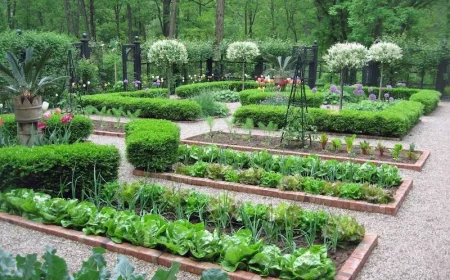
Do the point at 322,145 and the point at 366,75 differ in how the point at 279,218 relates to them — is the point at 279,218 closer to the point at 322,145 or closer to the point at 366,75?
the point at 322,145

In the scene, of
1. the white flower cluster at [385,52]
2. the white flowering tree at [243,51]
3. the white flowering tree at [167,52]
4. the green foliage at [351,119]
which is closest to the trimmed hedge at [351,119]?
the green foliage at [351,119]

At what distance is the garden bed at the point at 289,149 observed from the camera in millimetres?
6891

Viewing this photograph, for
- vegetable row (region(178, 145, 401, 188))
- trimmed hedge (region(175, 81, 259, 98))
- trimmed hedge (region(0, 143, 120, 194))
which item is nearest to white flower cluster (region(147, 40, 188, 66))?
trimmed hedge (region(175, 81, 259, 98))

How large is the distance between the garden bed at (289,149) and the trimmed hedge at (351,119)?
1108 millimetres

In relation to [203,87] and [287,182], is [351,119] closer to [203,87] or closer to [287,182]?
[287,182]

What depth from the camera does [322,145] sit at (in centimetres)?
755

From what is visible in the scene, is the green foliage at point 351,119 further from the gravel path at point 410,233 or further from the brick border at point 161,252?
the brick border at point 161,252

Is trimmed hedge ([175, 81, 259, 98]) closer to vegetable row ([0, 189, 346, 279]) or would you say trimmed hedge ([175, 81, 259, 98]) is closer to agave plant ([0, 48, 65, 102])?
agave plant ([0, 48, 65, 102])

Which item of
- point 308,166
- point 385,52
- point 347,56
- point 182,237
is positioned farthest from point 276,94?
point 182,237

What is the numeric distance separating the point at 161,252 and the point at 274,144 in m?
4.66

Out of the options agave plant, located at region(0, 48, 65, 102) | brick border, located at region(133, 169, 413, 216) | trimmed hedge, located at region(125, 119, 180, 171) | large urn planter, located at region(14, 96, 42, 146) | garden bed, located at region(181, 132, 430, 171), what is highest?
agave plant, located at region(0, 48, 65, 102)

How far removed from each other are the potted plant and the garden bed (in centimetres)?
288

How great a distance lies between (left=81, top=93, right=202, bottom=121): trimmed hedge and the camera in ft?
35.7

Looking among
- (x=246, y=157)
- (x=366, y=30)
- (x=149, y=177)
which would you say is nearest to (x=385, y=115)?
(x=246, y=157)
